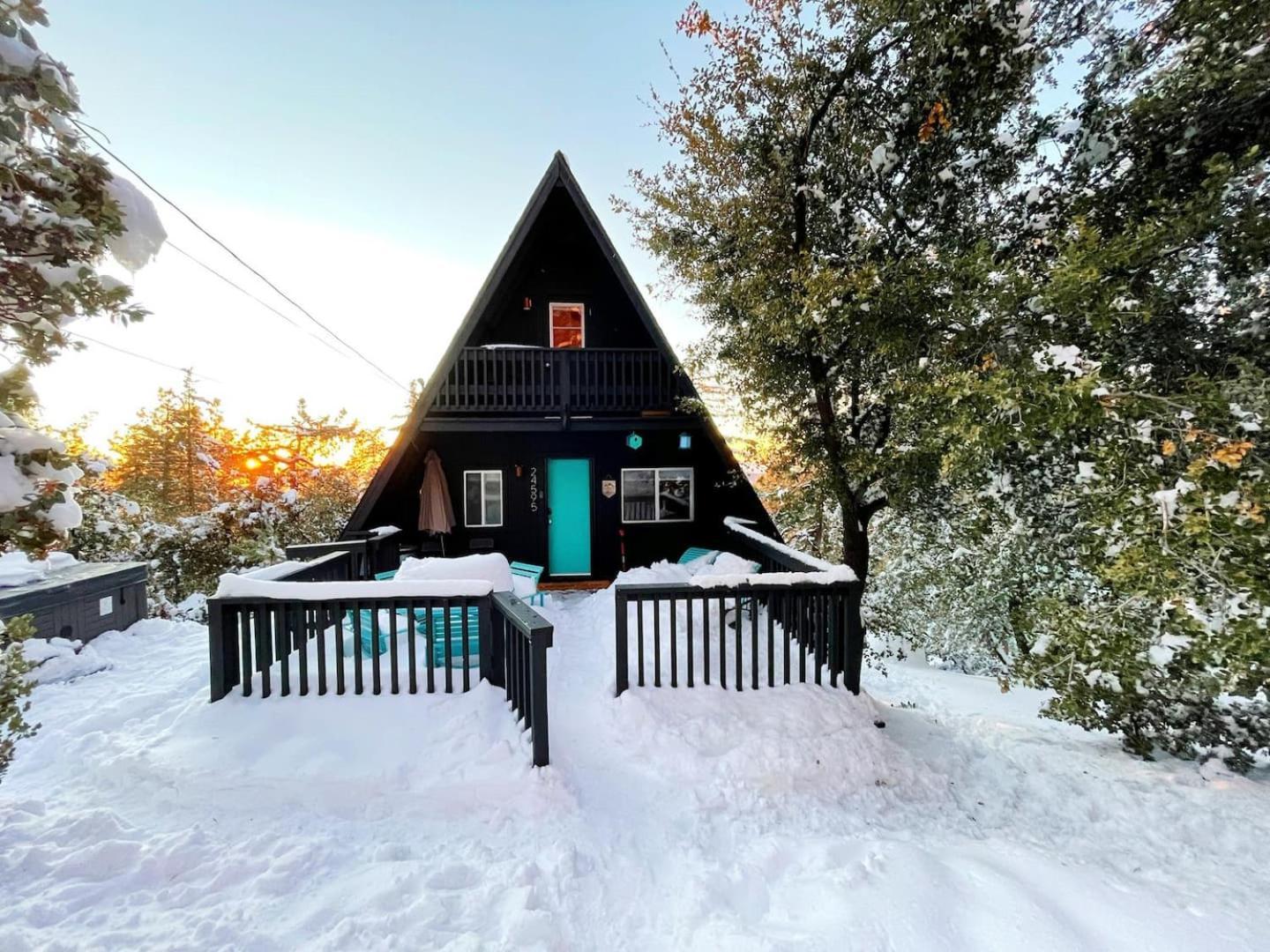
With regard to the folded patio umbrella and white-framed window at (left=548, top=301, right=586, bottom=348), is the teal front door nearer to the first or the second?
the folded patio umbrella

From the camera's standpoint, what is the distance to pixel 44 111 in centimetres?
180

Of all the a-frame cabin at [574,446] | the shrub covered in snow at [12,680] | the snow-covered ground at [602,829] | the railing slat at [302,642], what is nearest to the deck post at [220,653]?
the snow-covered ground at [602,829]

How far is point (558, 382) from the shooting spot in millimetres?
7809

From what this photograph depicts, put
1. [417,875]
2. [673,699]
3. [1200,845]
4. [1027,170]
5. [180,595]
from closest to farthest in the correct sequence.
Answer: [417,875]
[1200,845]
[673,699]
[1027,170]
[180,595]

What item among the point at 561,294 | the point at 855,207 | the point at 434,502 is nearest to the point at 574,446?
the point at 434,502

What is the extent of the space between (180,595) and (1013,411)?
11.4 metres

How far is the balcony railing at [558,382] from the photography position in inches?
300

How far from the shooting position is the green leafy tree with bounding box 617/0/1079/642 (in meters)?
4.25

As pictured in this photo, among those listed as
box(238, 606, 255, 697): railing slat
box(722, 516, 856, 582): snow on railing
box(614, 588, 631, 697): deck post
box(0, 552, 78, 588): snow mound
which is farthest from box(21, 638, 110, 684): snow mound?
box(722, 516, 856, 582): snow on railing

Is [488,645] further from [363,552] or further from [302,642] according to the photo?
[363,552]

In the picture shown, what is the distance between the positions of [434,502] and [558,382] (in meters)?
2.71

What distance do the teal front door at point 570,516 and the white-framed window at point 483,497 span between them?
0.87m

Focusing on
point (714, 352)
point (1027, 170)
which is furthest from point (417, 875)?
point (1027, 170)

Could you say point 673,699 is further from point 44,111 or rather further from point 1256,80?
point 1256,80
